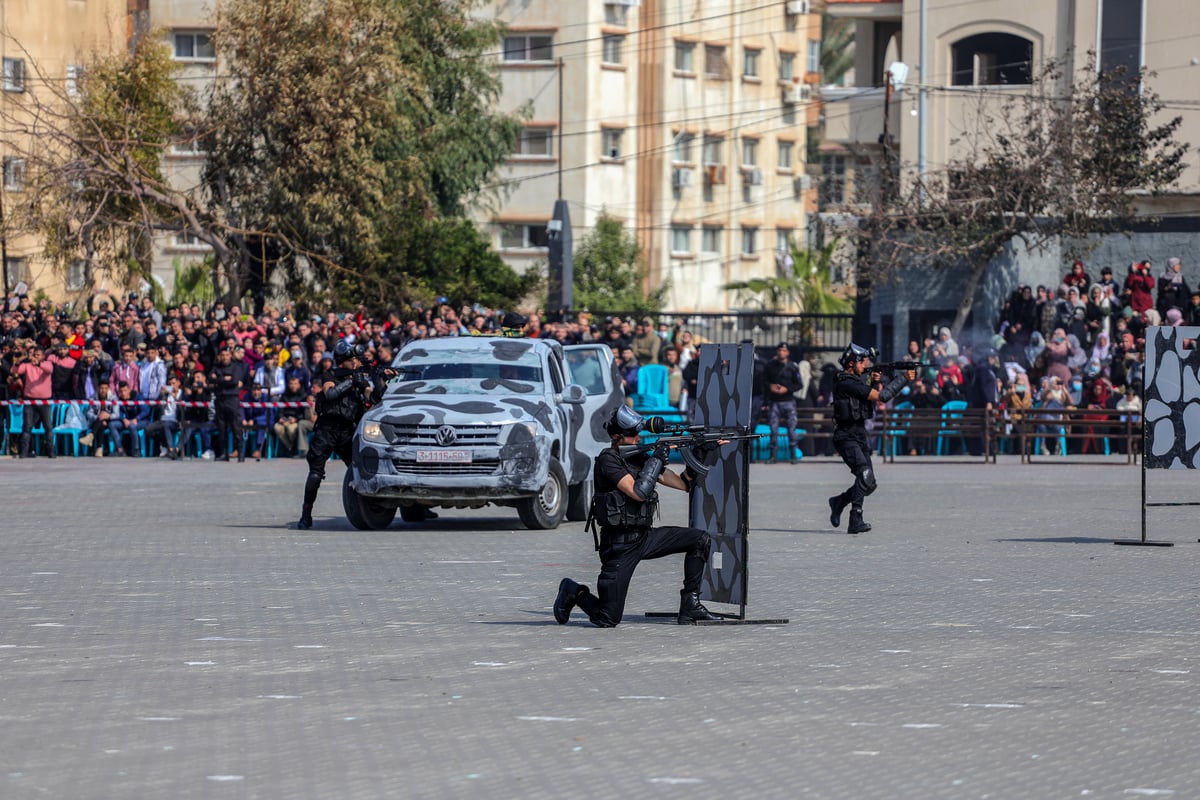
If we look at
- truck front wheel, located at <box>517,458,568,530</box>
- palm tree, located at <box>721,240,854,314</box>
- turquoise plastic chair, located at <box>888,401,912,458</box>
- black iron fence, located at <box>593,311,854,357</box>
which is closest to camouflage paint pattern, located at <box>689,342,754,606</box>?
truck front wheel, located at <box>517,458,568,530</box>

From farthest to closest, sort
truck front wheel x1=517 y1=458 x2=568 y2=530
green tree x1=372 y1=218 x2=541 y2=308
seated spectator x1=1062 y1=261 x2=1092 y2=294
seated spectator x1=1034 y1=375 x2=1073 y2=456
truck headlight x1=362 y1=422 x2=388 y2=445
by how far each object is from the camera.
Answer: green tree x1=372 y1=218 x2=541 y2=308 → seated spectator x1=1062 y1=261 x2=1092 y2=294 → seated spectator x1=1034 y1=375 x2=1073 y2=456 → truck front wheel x1=517 y1=458 x2=568 y2=530 → truck headlight x1=362 y1=422 x2=388 y2=445

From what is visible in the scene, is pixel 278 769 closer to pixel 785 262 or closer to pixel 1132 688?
pixel 1132 688

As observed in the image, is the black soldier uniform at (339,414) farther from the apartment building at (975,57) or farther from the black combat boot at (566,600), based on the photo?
the apartment building at (975,57)

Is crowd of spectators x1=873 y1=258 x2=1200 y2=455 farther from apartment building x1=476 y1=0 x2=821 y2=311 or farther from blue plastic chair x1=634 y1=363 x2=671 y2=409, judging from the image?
apartment building x1=476 y1=0 x2=821 y2=311

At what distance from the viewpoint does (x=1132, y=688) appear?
10.3m

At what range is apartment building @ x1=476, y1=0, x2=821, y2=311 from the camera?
65938 millimetres

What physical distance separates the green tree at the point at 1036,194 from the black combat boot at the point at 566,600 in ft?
83.8

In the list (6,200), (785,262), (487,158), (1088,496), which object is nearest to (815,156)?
(785,262)

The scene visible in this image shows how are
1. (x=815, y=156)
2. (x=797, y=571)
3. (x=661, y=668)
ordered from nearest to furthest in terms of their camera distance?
(x=661, y=668)
(x=797, y=571)
(x=815, y=156)

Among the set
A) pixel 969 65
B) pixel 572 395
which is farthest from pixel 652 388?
pixel 969 65

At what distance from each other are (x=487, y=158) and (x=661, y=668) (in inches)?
1865

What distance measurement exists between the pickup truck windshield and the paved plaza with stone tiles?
5.46ft

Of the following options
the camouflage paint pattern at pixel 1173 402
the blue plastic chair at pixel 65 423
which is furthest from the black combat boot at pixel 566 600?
the blue plastic chair at pixel 65 423

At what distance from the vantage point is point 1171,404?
18.8 m
